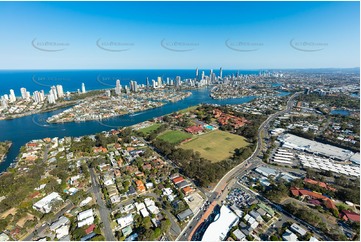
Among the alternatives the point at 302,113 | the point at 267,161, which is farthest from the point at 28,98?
the point at 302,113

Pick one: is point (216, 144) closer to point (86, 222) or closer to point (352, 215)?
point (352, 215)

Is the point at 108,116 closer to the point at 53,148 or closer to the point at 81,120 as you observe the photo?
the point at 81,120

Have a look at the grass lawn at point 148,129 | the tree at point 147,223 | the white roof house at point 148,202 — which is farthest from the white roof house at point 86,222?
the grass lawn at point 148,129

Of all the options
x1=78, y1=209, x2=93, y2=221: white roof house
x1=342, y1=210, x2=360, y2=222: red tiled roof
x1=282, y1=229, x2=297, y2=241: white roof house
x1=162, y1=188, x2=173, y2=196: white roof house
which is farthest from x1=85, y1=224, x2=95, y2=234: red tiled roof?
x1=342, y1=210, x2=360, y2=222: red tiled roof

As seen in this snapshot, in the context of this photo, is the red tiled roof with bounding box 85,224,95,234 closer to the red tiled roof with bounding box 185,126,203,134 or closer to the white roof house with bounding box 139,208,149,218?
the white roof house with bounding box 139,208,149,218

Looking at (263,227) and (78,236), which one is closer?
(78,236)

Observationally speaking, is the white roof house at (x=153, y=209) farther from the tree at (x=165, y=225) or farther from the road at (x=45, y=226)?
the road at (x=45, y=226)

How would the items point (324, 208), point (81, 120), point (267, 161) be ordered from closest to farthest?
point (324, 208)
point (267, 161)
point (81, 120)
